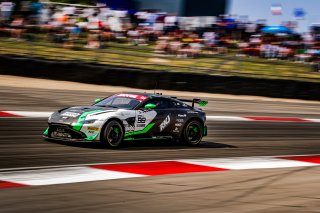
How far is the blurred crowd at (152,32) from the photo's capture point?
21812 mm

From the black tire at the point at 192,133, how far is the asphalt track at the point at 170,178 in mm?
216

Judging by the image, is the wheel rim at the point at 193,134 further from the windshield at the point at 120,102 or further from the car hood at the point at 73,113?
the car hood at the point at 73,113

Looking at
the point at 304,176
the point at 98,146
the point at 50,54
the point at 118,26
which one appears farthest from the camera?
the point at 118,26

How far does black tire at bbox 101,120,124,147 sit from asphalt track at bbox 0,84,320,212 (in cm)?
17

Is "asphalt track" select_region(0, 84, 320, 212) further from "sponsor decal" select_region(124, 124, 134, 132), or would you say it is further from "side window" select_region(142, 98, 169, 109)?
"side window" select_region(142, 98, 169, 109)

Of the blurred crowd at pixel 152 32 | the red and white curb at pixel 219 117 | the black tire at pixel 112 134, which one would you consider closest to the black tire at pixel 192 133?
the black tire at pixel 112 134

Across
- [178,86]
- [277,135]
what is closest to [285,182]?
[277,135]

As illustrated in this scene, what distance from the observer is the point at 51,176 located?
7602 mm

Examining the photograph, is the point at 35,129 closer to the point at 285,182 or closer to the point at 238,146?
the point at 238,146

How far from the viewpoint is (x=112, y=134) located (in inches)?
405

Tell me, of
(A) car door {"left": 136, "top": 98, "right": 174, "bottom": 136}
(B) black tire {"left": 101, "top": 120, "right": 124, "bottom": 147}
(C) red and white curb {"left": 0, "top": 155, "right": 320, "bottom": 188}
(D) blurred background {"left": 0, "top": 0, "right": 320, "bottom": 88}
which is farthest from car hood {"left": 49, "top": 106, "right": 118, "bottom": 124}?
(D) blurred background {"left": 0, "top": 0, "right": 320, "bottom": 88}

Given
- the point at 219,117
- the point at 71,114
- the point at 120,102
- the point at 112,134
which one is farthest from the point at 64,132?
the point at 219,117

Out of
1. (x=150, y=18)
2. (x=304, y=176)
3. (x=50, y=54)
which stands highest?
(x=150, y=18)

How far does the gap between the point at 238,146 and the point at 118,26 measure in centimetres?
1235
